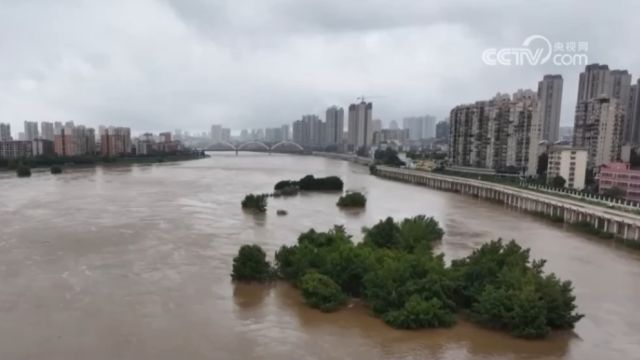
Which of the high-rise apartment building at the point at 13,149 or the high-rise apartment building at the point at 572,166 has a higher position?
the high-rise apartment building at the point at 572,166

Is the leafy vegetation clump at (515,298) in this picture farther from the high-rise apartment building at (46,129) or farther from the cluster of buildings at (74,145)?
the high-rise apartment building at (46,129)

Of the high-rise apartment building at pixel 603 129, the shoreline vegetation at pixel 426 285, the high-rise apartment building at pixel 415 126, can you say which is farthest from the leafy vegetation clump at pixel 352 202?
the high-rise apartment building at pixel 415 126

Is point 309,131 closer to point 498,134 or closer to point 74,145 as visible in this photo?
point 74,145

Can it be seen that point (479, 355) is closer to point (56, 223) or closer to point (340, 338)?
point (340, 338)

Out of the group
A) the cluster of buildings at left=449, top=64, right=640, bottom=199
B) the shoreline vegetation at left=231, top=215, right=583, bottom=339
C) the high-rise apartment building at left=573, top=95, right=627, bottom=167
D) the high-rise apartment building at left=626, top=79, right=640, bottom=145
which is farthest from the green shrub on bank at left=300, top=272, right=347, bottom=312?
the high-rise apartment building at left=626, top=79, right=640, bottom=145

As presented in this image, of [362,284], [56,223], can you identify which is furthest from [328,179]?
[362,284]
